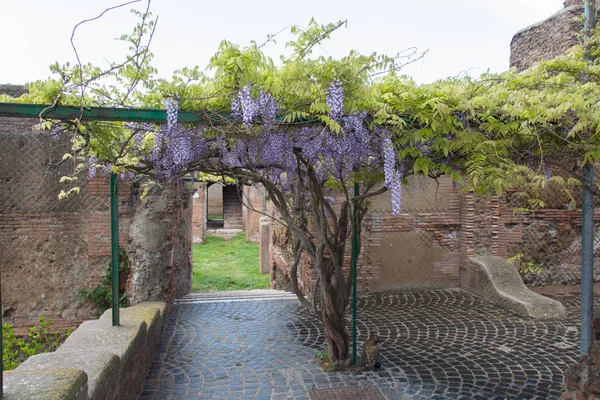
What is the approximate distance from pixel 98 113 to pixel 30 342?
469 centimetres

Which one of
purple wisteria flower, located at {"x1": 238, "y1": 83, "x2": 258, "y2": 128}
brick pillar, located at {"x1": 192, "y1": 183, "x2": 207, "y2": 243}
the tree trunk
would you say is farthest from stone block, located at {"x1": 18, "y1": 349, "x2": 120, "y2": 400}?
brick pillar, located at {"x1": 192, "y1": 183, "x2": 207, "y2": 243}

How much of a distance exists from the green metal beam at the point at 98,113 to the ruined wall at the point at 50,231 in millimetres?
3263

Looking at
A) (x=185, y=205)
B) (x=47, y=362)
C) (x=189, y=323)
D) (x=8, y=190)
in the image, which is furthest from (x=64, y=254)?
(x=47, y=362)

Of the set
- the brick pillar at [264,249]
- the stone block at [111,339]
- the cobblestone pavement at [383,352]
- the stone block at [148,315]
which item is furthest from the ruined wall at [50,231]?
the brick pillar at [264,249]

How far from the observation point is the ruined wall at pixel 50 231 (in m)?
6.29

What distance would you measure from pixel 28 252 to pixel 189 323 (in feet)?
8.05

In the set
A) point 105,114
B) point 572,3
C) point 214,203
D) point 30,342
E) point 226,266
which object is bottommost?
point 226,266

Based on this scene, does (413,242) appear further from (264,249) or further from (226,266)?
(226,266)

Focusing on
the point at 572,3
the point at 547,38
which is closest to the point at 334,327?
the point at 547,38

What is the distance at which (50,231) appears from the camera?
6.39 m

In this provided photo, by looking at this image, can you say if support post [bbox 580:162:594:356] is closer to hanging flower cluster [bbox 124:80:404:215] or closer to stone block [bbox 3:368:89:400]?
hanging flower cluster [bbox 124:80:404:215]

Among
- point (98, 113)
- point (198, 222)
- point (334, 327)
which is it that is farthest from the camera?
point (198, 222)

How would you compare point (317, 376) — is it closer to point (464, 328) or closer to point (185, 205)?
point (464, 328)

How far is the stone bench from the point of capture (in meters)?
2.27
